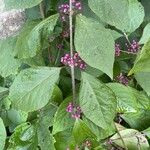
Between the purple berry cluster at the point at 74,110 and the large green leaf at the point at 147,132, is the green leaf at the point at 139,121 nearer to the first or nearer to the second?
the large green leaf at the point at 147,132

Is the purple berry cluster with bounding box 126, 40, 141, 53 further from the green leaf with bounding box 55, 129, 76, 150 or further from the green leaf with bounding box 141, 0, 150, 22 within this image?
the green leaf with bounding box 55, 129, 76, 150

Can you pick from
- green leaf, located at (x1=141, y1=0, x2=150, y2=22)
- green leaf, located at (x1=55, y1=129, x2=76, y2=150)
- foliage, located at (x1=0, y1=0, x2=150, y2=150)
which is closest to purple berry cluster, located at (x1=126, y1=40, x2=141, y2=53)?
foliage, located at (x1=0, y1=0, x2=150, y2=150)

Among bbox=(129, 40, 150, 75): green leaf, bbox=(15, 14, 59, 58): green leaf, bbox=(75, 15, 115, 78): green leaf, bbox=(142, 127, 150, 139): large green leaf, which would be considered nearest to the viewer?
bbox=(129, 40, 150, 75): green leaf

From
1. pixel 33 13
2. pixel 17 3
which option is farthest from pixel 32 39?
pixel 33 13

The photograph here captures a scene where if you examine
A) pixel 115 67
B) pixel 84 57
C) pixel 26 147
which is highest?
pixel 84 57

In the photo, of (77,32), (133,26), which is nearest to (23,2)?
(77,32)

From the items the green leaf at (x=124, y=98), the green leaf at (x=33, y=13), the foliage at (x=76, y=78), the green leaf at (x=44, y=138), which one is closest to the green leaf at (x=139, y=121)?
the foliage at (x=76, y=78)

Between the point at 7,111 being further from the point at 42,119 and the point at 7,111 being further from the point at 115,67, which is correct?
the point at 115,67

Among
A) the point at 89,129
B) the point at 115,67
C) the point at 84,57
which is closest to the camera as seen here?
the point at 84,57

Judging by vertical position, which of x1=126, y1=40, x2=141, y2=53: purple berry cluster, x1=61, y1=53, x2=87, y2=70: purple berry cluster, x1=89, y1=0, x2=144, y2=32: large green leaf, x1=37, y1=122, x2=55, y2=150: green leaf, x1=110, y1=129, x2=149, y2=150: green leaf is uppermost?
x1=89, y1=0, x2=144, y2=32: large green leaf
